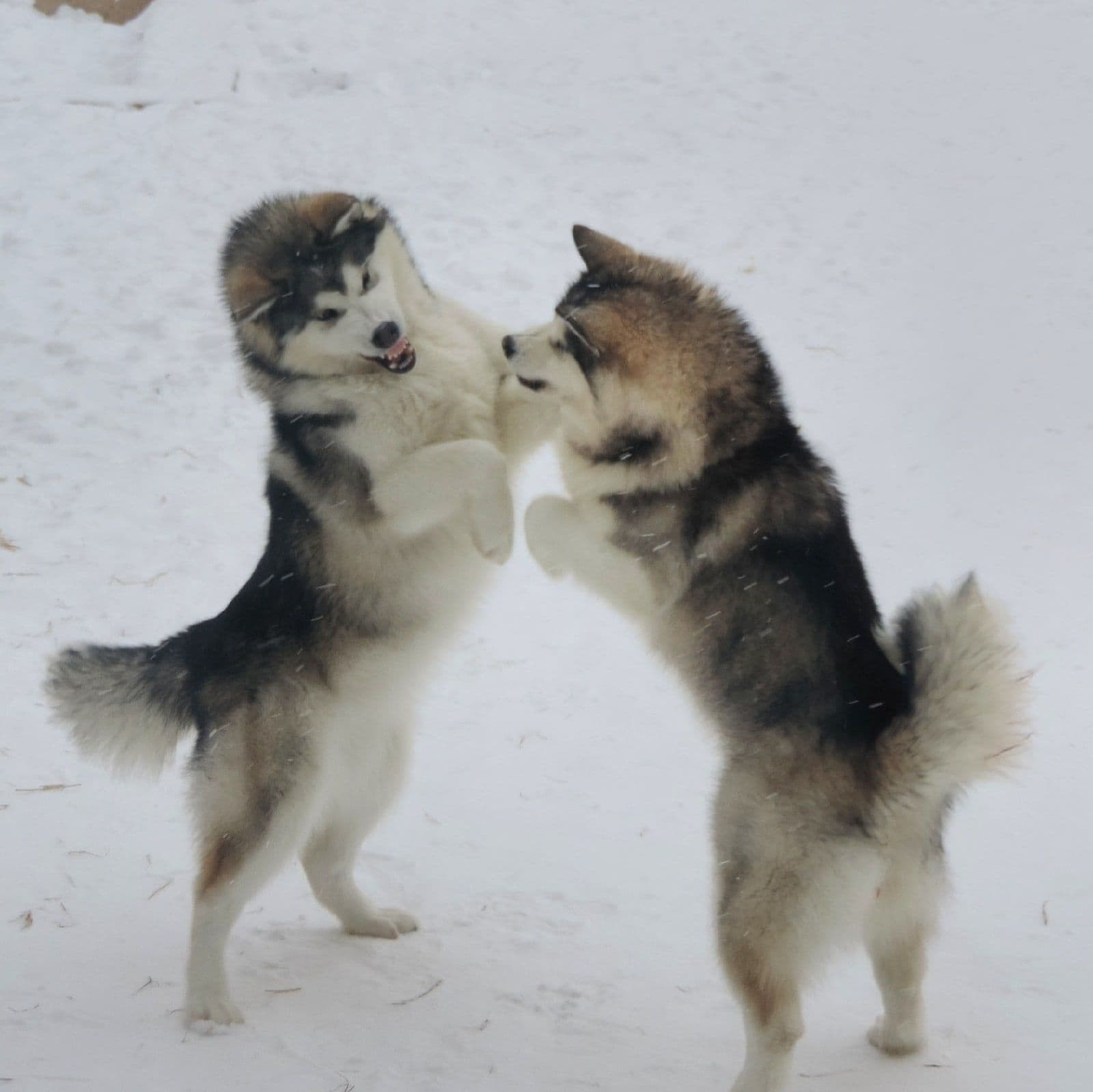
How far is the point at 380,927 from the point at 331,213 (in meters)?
2.39

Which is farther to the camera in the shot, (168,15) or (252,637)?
(168,15)

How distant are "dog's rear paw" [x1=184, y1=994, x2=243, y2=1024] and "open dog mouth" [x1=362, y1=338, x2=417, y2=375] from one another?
1.94 metres

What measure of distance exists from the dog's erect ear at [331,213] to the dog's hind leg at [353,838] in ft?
5.43

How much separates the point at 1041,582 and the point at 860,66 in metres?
6.70

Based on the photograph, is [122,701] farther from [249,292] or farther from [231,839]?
[249,292]

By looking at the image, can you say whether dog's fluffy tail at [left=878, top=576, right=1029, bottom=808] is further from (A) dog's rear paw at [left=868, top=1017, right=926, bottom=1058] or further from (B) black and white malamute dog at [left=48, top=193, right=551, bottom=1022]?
(B) black and white malamute dog at [left=48, top=193, right=551, bottom=1022]

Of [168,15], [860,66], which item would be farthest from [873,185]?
[168,15]

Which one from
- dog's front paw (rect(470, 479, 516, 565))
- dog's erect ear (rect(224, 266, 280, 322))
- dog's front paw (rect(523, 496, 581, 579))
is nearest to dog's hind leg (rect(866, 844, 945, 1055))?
dog's front paw (rect(523, 496, 581, 579))

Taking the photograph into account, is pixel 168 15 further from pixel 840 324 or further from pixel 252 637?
pixel 252 637

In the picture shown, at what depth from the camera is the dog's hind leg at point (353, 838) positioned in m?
4.13

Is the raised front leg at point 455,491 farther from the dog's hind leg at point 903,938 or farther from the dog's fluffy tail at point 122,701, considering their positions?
the dog's hind leg at point 903,938

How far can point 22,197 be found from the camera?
9.12 meters

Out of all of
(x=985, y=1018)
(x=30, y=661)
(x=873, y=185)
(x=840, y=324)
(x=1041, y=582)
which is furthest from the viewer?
(x=873, y=185)

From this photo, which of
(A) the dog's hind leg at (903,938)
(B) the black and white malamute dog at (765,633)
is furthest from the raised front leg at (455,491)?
(A) the dog's hind leg at (903,938)
